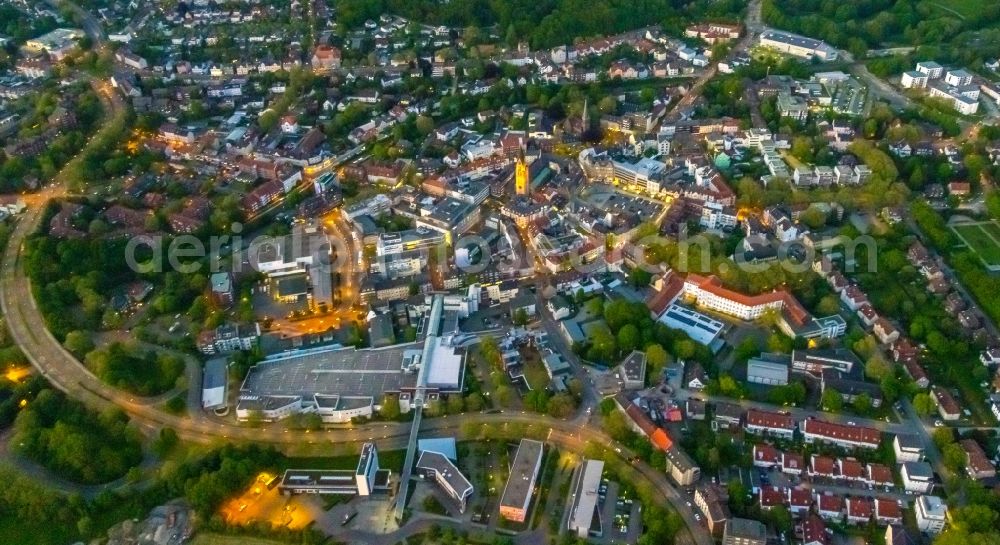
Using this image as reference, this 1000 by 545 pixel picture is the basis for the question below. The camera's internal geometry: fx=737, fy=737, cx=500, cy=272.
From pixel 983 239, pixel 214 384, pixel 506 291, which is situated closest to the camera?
pixel 214 384

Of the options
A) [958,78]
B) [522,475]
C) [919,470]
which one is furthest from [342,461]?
[958,78]

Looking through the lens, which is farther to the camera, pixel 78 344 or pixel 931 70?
pixel 931 70

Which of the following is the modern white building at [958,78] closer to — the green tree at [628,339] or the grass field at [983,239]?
the grass field at [983,239]

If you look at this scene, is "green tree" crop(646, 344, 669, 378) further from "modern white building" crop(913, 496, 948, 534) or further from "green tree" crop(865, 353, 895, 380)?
"modern white building" crop(913, 496, 948, 534)

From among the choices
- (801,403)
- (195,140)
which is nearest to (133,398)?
(195,140)

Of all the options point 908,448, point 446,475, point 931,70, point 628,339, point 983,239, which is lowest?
point 446,475

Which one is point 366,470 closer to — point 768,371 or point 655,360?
point 655,360

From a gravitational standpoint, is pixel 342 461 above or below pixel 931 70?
below

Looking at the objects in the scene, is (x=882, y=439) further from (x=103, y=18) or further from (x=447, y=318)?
(x=103, y=18)
